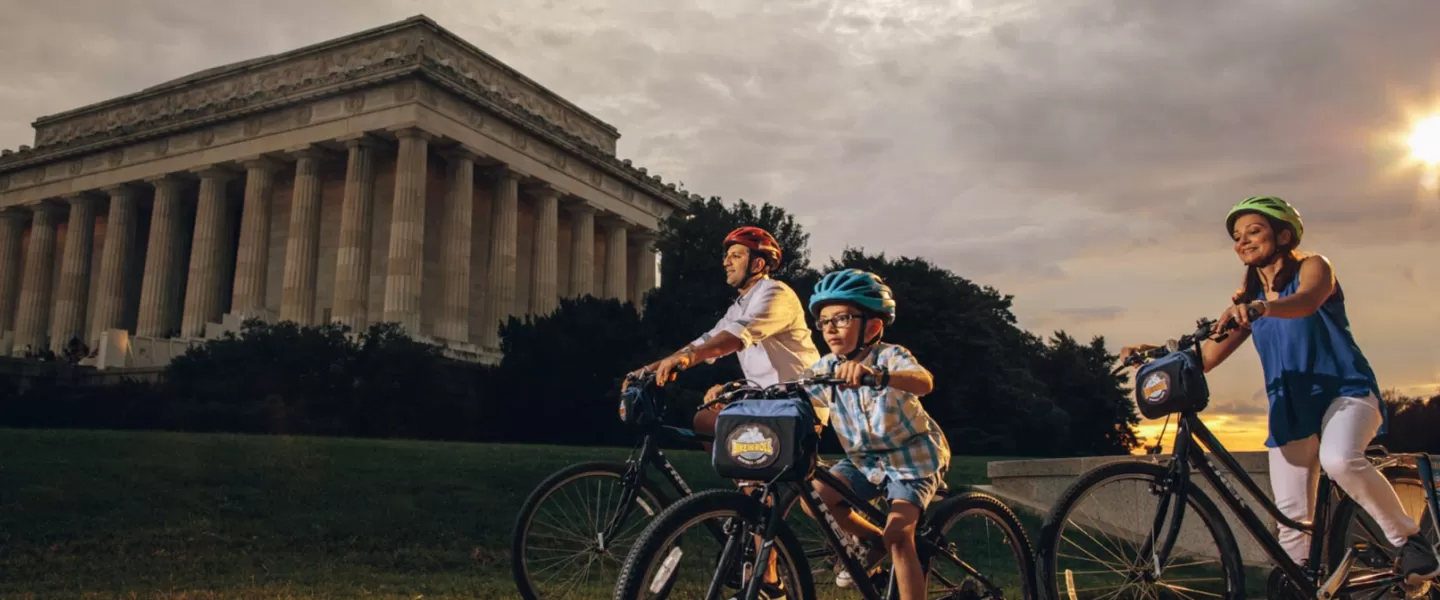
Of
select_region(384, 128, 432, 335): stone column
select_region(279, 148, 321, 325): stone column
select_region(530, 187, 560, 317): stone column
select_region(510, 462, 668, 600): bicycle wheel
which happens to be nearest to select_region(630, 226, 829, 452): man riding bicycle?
select_region(510, 462, 668, 600): bicycle wheel

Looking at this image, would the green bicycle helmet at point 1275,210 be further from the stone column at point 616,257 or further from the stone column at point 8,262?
the stone column at point 8,262

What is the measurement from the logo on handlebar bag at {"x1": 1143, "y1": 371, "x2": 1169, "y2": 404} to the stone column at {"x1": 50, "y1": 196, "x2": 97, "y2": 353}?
222 feet

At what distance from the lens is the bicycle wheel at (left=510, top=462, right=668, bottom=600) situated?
587 cm

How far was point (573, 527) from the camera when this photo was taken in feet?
19.7

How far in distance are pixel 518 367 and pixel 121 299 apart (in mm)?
34258

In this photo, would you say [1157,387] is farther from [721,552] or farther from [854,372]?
[721,552]

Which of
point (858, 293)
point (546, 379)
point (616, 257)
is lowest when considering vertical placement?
point (858, 293)

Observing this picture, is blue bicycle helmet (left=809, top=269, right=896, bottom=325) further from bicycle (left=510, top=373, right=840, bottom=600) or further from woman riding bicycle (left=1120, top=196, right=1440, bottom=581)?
woman riding bicycle (left=1120, top=196, right=1440, bottom=581)

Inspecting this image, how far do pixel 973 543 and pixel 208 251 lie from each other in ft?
188

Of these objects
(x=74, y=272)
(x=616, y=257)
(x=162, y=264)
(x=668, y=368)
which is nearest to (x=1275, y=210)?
(x=668, y=368)

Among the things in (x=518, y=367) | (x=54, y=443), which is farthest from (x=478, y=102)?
(x=54, y=443)

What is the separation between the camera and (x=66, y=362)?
43688 mm

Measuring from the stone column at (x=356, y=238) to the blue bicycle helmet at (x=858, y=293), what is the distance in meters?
48.0

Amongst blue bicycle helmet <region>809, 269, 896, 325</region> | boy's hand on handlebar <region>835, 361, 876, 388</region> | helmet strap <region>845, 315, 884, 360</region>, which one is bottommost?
boy's hand on handlebar <region>835, 361, 876, 388</region>
